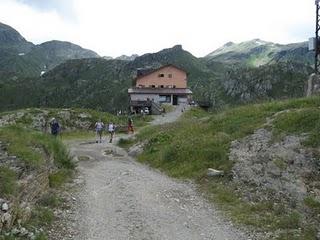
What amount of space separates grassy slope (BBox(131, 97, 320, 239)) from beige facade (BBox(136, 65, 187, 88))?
260ft

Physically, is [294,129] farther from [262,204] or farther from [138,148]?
[138,148]

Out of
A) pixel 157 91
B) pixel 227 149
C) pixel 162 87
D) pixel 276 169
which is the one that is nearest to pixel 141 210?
pixel 276 169

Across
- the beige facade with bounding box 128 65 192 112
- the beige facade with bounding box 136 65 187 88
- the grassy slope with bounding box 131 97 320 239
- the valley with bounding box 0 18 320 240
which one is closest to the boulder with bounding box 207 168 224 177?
the valley with bounding box 0 18 320 240

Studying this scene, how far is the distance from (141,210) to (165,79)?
102302 millimetres

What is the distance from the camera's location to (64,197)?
22422mm

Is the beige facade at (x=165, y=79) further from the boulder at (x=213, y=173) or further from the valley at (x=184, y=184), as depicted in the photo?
the boulder at (x=213, y=173)

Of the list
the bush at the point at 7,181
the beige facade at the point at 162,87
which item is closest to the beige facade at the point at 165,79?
the beige facade at the point at 162,87

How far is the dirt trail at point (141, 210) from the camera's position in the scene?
58.5ft

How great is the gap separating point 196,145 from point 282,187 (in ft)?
33.4

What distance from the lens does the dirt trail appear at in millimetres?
17828

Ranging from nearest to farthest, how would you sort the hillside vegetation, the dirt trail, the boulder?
the hillside vegetation
the dirt trail
the boulder

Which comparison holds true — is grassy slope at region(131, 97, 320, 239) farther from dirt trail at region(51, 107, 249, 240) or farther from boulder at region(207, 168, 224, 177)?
dirt trail at region(51, 107, 249, 240)

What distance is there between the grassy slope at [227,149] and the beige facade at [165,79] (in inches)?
3116

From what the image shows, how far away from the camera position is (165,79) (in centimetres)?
12194
